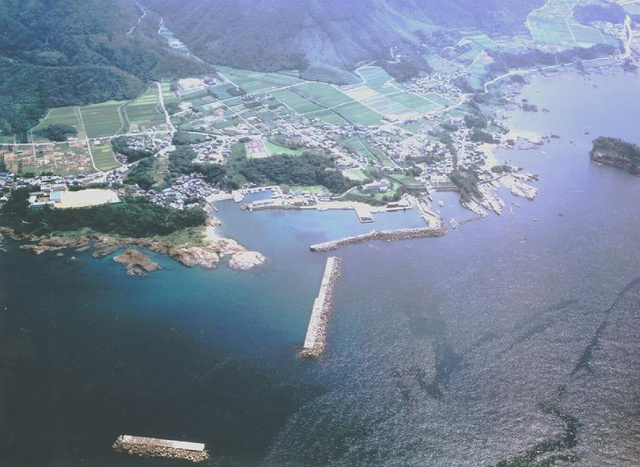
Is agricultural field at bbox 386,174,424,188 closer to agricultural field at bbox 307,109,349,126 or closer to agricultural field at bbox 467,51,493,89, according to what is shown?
agricultural field at bbox 307,109,349,126

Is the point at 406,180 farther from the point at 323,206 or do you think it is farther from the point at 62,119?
the point at 62,119

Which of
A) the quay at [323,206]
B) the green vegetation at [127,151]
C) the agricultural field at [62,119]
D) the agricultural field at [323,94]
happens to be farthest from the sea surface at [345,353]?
the agricultural field at [323,94]

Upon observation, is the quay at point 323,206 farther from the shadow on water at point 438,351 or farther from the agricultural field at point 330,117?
the agricultural field at point 330,117

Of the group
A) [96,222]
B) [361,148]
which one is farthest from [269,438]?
[361,148]

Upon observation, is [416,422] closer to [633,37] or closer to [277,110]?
[277,110]

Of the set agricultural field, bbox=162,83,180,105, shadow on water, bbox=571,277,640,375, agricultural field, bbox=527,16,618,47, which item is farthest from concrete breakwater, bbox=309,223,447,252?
agricultural field, bbox=527,16,618,47

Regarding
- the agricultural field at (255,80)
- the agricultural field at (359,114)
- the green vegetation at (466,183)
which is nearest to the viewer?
the green vegetation at (466,183)

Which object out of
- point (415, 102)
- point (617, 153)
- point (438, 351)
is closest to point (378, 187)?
point (438, 351)
